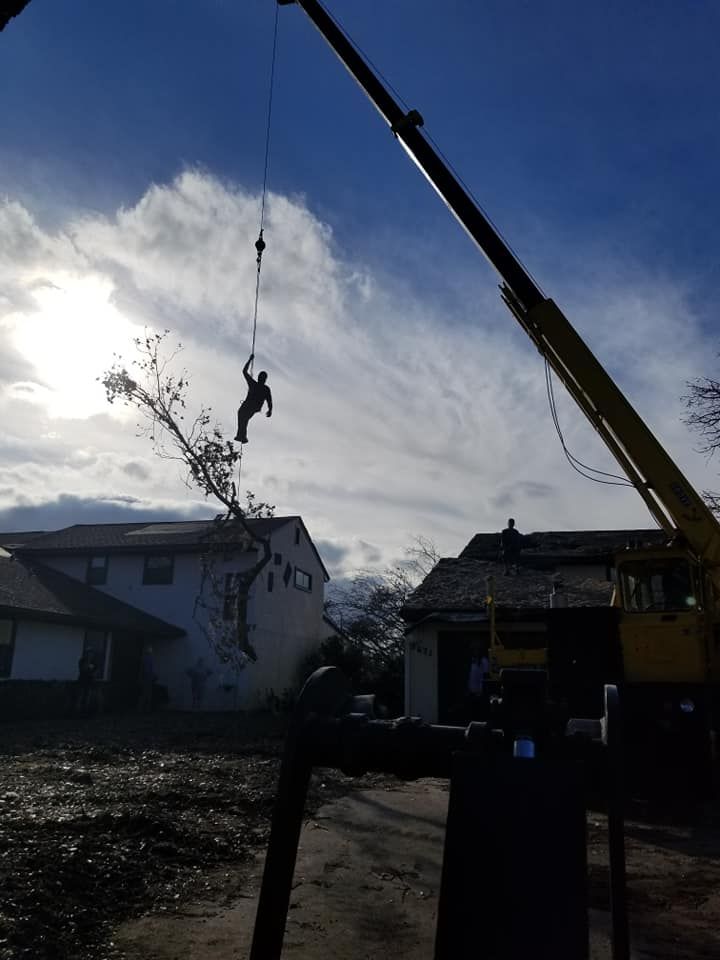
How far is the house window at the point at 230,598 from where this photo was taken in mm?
27422

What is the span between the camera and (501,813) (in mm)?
2201

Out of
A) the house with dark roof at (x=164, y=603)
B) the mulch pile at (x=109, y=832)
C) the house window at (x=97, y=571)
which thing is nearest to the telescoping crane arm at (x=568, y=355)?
the mulch pile at (x=109, y=832)

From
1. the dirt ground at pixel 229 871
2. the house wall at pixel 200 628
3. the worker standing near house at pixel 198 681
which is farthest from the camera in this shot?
the house wall at pixel 200 628

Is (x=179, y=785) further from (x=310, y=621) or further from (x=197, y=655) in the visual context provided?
(x=310, y=621)

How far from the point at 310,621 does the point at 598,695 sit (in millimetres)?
26970

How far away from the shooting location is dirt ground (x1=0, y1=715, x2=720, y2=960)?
4754mm

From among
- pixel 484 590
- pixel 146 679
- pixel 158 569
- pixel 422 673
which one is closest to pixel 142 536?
pixel 158 569

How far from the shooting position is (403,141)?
38.1 ft

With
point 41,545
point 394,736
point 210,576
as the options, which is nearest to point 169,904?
point 394,736

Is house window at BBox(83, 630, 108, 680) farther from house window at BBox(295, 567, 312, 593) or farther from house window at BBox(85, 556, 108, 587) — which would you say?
house window at BBox(295, 567, 312, 593)

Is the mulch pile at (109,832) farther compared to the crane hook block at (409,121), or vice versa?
the crane hook block at (409,121)

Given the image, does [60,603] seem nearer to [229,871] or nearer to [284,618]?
[284,618]

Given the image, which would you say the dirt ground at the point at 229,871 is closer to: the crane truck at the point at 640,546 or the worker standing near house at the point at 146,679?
the crane truck at the point at 640,546

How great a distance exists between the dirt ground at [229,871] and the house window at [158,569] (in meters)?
20.1
